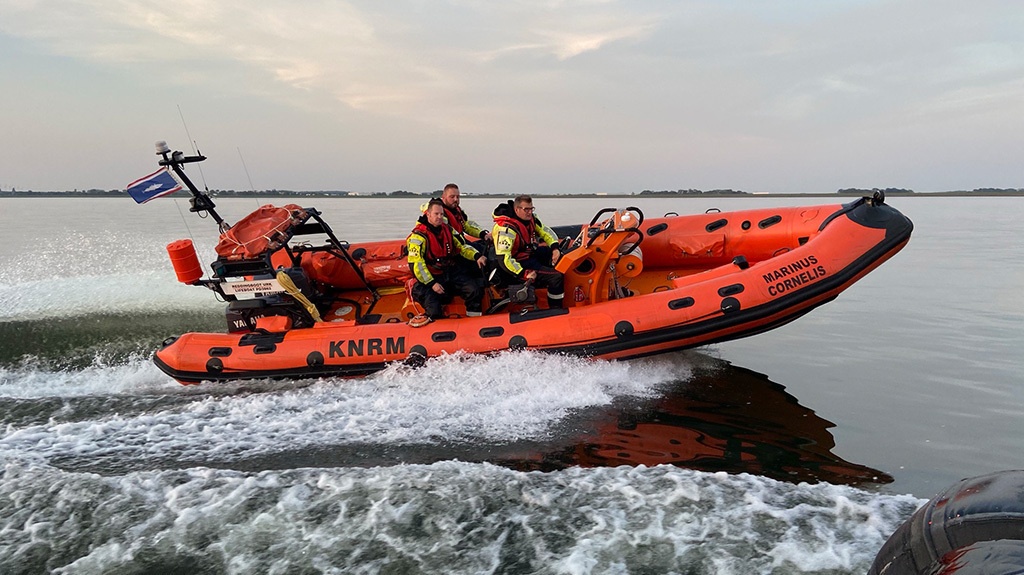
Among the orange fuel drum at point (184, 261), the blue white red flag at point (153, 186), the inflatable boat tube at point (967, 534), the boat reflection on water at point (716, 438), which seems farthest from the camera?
the orange fuel drum at point (184, 261)

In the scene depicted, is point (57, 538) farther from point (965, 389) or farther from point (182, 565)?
point (965, 389)

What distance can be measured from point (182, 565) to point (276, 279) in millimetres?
3198

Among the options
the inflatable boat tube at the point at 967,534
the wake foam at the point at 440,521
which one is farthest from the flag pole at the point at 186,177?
the inflatable boat tube at the point at 967,534

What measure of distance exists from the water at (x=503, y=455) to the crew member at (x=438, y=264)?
2.38 feet

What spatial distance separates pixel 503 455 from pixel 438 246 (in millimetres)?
2221

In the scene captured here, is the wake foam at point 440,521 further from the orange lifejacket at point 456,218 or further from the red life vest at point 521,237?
the orange lifejacket at point 456,218

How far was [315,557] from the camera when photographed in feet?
8.29

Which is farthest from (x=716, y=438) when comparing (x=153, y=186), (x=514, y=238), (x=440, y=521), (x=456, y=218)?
(x=153, y=186)

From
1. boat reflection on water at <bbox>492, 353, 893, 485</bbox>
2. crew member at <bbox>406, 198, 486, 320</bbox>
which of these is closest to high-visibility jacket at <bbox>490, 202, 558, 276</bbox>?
crew member at <bbox>406, 198, 486, 320</bbox>

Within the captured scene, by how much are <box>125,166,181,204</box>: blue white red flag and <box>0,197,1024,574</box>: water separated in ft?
5.23

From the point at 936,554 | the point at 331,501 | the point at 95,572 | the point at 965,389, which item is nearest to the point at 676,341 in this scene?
the point at 965,389

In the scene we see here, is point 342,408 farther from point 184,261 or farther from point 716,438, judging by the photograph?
point 716,438

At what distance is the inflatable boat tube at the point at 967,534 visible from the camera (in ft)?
4.25

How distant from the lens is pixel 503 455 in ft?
11.9
